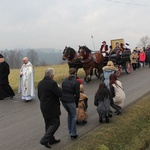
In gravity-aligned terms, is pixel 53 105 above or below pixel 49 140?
above

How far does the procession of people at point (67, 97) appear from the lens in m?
6.31

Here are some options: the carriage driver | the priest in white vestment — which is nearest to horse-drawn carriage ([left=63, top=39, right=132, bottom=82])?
the carriage driver

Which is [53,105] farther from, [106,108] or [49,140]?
[106,108]

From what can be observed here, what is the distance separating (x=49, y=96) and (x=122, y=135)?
2.30 m

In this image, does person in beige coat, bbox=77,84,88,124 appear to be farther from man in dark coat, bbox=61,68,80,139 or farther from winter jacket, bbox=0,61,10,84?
winter jacket, bbox=0,61,10,84

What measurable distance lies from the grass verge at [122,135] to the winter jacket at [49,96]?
854 millimetres

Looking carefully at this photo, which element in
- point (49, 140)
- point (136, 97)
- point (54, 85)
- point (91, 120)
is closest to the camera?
point (54, 85)

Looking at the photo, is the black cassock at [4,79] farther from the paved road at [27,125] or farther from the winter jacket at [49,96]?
the winter jacket at [49,96]

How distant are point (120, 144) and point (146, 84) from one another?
823 cm

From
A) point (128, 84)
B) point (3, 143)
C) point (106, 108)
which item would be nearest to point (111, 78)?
point (106, 108)

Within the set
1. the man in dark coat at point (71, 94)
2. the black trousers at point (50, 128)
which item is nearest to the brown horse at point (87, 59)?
the man in dark coat at point (71, 94)

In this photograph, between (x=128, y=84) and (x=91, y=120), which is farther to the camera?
(x=128, y=84)

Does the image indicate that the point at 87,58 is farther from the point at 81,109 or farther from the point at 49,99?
the point at 49,99

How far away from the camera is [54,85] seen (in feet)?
20.5
